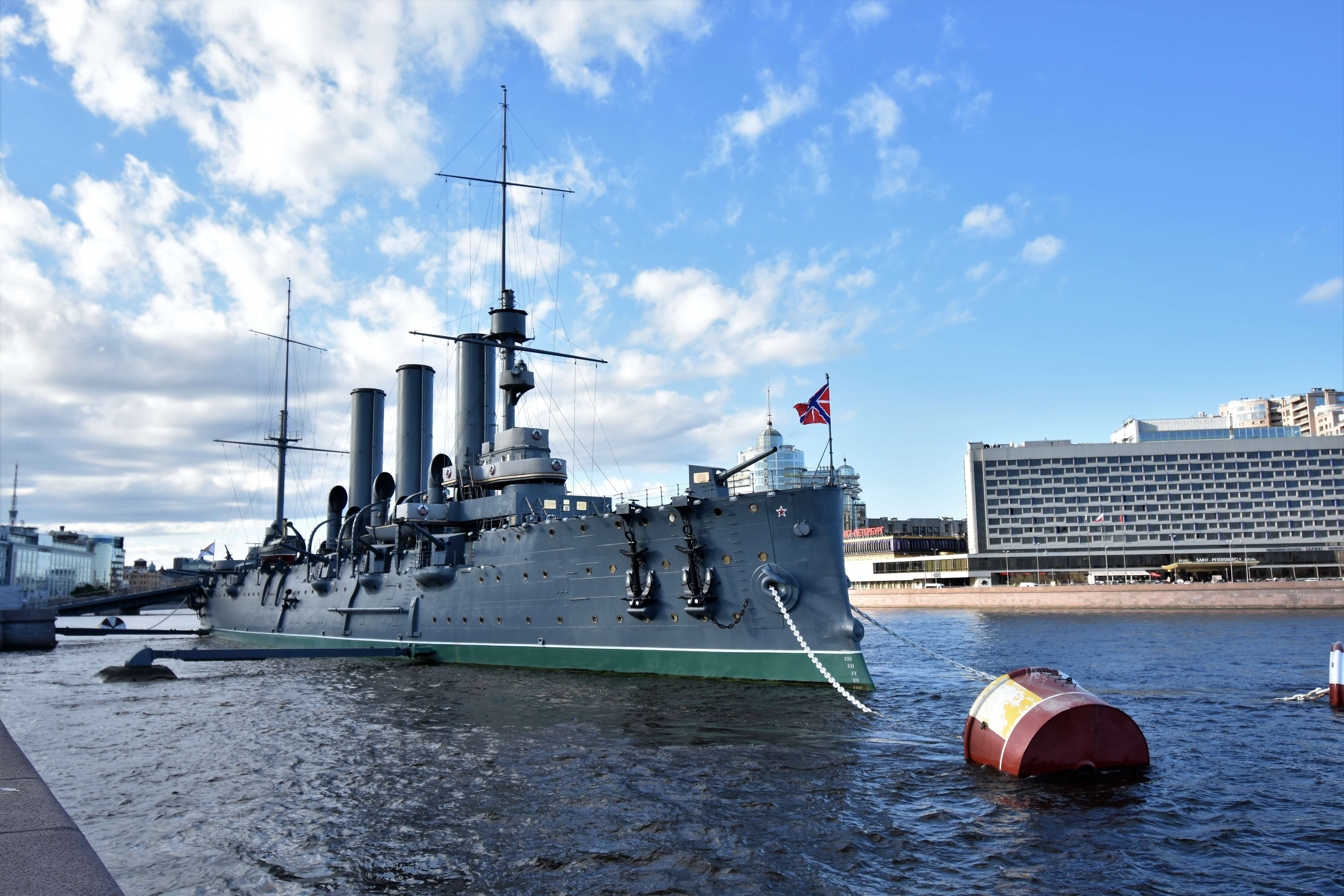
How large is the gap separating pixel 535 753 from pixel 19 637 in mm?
42206

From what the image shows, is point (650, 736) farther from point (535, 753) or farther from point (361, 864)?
point (361, 864)

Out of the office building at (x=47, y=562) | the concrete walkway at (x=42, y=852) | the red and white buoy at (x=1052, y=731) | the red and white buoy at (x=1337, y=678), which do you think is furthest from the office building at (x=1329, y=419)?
the office building at (x=47, y=562)

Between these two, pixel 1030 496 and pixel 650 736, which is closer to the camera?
pixel 650 736

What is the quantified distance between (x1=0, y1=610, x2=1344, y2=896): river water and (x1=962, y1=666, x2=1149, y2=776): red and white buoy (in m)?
0.25

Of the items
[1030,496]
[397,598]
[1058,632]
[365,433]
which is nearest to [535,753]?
[397,598]

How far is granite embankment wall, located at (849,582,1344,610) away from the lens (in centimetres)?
5731

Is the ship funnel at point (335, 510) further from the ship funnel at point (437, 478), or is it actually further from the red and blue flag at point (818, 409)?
the red and blue flag at point (818, 409)

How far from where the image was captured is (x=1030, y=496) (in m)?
104

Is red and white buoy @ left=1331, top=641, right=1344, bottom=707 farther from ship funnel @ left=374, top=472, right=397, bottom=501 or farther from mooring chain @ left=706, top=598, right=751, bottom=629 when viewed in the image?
ship funnel @ left=374, top=472, right=397, bottom=501

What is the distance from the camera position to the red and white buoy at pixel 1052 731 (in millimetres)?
10484

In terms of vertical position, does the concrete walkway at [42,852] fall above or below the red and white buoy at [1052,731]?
above

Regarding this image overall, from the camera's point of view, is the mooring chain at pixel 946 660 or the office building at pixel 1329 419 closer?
the mooring chain at pixel 946 660

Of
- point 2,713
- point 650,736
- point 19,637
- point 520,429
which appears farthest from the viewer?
point 19,637

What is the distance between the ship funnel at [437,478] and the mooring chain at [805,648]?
16.0 metres
